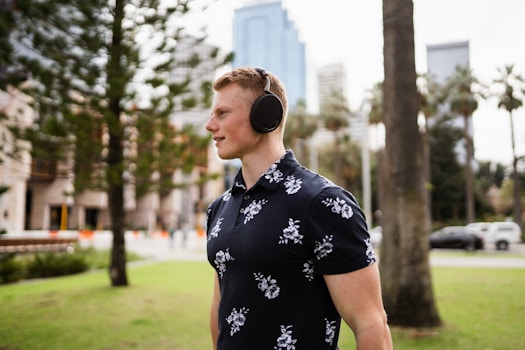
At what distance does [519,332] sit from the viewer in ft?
19.1

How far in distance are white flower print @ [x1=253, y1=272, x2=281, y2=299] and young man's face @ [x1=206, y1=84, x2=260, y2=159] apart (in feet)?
1.82

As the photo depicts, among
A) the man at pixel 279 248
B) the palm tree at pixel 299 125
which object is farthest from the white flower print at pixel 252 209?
the palm tree at pixel 299 125

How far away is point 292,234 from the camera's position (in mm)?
1542

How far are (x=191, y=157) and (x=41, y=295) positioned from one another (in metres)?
5.11

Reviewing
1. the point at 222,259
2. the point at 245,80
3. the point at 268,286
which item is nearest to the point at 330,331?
the point at 268,286

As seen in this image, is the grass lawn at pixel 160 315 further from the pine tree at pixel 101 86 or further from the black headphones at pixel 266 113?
the black headphones at pixel 266 113

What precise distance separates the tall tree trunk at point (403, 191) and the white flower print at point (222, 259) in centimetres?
489

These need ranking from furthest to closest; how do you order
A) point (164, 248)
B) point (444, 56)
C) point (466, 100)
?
1. point (444, 56)
2. point (466, 100)
3. point (164, 248)

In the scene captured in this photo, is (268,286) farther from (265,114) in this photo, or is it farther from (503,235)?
(503,235)

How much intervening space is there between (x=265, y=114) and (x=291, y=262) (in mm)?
635

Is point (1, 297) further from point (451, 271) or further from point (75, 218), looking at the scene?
point (75, 218)

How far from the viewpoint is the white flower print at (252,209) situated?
5.50 feet

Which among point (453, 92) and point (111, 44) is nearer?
point (111, 44)

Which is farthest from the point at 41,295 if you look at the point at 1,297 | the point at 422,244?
the point at 422,244
